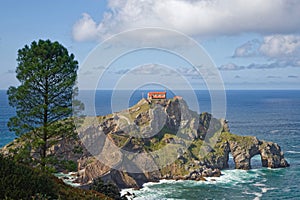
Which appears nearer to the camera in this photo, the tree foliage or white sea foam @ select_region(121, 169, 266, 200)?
the tree foliage

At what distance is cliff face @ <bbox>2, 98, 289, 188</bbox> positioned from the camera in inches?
3118

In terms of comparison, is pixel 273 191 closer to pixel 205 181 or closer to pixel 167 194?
pixel 205 181

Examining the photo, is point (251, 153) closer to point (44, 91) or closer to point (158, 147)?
point (158, 147)

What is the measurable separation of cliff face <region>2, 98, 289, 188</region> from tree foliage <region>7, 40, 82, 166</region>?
45.9 metres

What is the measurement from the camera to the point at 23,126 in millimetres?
29891

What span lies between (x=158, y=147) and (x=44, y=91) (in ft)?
208

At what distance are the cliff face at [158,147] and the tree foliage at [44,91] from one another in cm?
4592

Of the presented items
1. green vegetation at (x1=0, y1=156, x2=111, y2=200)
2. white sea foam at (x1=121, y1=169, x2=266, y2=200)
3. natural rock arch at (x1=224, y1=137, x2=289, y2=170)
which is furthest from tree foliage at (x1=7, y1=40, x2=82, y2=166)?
natural rock arch at (x1=224, y1=137, x2=289, y2=170)

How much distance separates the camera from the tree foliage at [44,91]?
1133 inches

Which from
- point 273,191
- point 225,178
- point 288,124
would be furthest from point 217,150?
point 288,124

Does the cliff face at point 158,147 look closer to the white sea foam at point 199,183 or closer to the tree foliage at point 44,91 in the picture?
the white sea foam at point 199,183

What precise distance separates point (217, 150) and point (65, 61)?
72.2 meters

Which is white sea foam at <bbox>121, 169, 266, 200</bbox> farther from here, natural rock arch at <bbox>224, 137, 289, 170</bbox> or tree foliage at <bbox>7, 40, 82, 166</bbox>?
tree foliage at <bbox>7, 40, 82, 166</bbox>

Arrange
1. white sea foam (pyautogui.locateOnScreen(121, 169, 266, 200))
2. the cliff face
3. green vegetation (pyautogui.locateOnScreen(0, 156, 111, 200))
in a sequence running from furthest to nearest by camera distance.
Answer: the cliff face → white sea foam (pyautogui.locateOnScreen(121, 169, 266, 200)) → green vegetation (pyautogui.locateOnScreen(0, 156, 111, 200))
